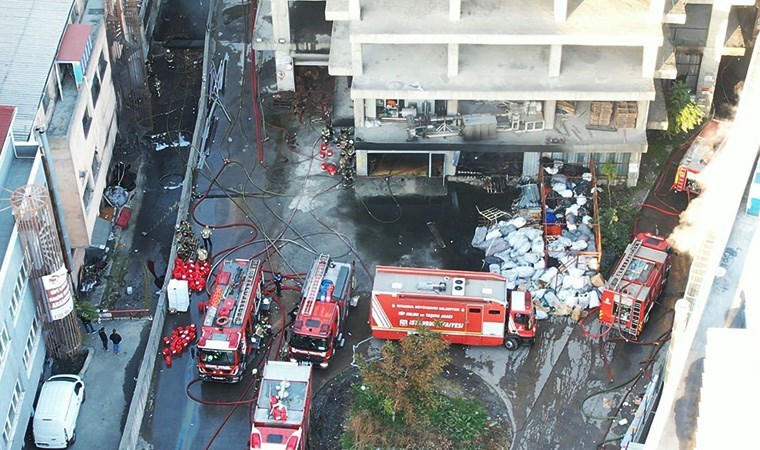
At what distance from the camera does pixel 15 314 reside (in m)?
49.9

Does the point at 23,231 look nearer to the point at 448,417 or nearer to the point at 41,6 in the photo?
the point at 41,6

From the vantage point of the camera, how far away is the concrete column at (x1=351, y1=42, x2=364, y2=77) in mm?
59866

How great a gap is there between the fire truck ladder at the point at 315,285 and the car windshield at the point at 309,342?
50.2 inches

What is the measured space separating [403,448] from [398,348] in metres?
4.54

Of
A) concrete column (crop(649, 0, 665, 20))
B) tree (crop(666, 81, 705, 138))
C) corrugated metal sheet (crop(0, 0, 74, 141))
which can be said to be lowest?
tree (crop(666, 81, 705, 138))

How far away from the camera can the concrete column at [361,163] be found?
64688mm

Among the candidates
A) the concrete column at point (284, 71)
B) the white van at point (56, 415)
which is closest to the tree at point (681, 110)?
the concrete column at point (284, 71)

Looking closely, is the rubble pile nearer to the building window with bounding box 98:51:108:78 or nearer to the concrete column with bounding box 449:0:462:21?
the concrete column with bounding box 449:0:462:21

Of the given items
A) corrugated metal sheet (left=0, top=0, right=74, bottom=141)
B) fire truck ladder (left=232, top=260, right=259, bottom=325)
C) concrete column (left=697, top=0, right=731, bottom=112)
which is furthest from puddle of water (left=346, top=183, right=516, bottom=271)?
corrugated metal sheet (left=0, top=0, right=74, bottom=141)

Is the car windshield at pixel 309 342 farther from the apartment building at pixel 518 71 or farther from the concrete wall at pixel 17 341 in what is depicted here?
the apartment building at pixel 518 71

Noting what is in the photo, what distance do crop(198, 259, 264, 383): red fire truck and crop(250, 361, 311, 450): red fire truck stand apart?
272 cm

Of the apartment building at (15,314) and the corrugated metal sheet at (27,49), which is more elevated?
the corrugated metal sheet at (27,49)

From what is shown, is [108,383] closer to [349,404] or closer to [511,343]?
[349,404]

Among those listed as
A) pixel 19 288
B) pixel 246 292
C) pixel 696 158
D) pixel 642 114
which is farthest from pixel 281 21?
pixel 696 158
